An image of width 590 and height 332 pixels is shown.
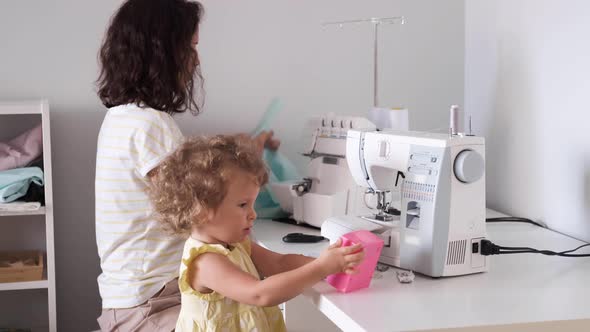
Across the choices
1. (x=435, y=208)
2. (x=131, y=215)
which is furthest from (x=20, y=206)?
(x=435, y=208)

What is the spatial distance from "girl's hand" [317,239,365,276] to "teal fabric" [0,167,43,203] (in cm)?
133

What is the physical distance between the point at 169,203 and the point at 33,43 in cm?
140

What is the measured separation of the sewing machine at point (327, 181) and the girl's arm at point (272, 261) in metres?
0.60

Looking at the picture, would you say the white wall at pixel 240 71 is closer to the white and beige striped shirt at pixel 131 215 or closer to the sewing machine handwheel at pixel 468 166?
the white and beige striped shirt at pixel 131 215

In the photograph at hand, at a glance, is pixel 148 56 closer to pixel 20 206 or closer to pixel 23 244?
pixel 20 206

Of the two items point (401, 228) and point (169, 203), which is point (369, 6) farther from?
point (169, 203)

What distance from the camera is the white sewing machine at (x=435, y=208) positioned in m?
1.88

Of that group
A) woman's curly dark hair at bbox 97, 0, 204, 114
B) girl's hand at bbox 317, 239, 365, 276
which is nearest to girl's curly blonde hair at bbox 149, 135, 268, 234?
girl's hand at bbox 317, 239, 365, 276

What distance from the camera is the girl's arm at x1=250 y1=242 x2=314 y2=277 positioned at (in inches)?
75.4

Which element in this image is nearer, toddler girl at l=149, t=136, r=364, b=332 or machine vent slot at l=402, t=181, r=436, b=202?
toddler girl at l=149, t=136, r=364, b=332

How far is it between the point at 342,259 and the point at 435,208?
28 cm

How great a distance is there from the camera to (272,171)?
2.95 metres

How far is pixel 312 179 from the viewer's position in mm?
2641

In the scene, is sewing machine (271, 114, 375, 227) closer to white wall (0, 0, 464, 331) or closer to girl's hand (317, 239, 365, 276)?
white wall (0, 0, 464, 331)
